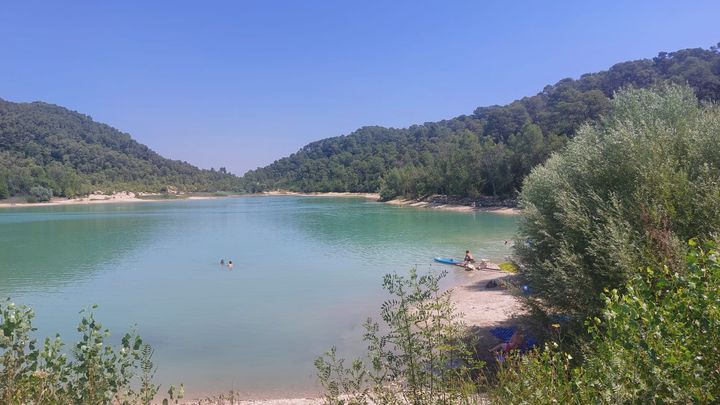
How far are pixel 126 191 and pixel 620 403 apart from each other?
186503 millimetres

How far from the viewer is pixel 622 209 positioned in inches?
410

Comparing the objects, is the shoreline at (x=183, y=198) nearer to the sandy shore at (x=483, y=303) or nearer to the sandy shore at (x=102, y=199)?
the sandy shore at (x=102, y=199)

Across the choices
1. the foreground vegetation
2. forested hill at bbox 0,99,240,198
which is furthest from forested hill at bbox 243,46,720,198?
forested hill at bbox 0,99,240,198

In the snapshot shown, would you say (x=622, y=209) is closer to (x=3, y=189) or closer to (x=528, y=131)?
(x=528, y=131)

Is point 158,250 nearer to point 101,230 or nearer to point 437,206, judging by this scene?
point 101,230

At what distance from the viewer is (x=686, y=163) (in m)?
10.8

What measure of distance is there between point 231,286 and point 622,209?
77.7ft

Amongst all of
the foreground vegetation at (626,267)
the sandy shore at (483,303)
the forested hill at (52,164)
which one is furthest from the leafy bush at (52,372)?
the forested hill at (52,164)

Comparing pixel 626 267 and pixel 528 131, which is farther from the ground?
pixel 528 131

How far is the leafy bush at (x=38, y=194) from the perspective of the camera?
438 ft

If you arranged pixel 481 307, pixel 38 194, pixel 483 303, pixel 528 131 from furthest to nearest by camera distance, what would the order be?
pixel 38 194, pixel 528 131, pixel 483 303, pixel 481 307

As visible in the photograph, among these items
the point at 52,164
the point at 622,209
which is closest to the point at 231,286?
the point at 622,209

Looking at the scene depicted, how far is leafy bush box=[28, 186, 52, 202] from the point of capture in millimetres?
133500

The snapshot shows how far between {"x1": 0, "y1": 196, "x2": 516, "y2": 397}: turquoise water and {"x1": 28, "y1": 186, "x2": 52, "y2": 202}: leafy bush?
8973cm
